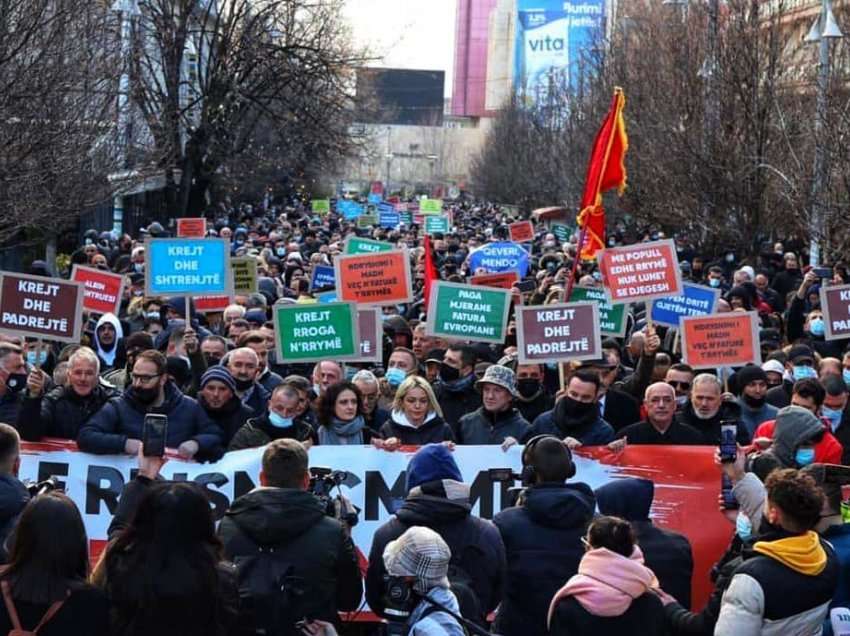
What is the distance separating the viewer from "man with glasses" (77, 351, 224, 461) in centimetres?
809

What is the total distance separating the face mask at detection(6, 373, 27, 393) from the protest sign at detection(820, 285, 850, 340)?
5955 millimetres

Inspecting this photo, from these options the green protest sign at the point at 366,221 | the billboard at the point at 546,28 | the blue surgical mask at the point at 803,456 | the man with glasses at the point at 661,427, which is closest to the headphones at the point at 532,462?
the blue surgical mask at the point at 803,456

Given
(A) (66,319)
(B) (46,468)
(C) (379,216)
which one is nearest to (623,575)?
(B) (46,468)

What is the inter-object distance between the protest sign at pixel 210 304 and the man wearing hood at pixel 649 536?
9.46m

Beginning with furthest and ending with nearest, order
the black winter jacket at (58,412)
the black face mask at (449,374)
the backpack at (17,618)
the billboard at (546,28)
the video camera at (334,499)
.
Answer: the billboard at (546,28) < the black face mask at (449,374) < the black winter jacket at (58,412) < the video camera at (334,499) < the backpack at (17,618)

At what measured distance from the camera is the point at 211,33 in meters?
39.4

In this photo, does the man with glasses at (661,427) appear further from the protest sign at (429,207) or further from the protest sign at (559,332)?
the protest sign at (429,207)

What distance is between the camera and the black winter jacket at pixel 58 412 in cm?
838

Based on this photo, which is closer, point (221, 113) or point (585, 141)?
point (221, 113)

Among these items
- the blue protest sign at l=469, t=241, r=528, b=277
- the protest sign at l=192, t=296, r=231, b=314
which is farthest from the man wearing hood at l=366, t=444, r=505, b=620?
the blue protest sign at l=469, t=241, r=528, b=277

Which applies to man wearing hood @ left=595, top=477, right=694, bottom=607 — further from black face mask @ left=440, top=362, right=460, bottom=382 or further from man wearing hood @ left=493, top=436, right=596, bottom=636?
black face mask @ left=440, top=362, right=460, bottom=382

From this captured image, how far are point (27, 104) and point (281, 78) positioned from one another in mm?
19917

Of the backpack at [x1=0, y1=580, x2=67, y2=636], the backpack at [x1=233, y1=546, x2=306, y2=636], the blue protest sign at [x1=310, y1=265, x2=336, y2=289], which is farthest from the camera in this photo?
the blue protest sign at [x1=310, y1=265, x2=336, y2=289]

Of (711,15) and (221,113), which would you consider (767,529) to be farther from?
(221,113)
